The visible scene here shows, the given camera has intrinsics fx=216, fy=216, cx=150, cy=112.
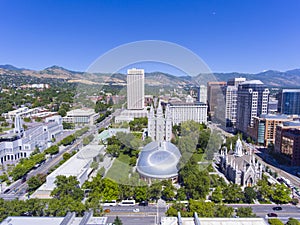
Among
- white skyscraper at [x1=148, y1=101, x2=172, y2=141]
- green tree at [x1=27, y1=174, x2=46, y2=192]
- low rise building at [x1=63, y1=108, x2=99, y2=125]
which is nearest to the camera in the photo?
green tree at [x1=27, y1=174, x2=46, y2=192]

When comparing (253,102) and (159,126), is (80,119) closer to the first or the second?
(159,126)

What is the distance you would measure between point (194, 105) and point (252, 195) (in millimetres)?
7530

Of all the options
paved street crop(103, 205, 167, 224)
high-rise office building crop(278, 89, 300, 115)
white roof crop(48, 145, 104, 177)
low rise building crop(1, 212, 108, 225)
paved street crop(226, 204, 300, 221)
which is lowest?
paved street crop(226, 204, 300, 221)

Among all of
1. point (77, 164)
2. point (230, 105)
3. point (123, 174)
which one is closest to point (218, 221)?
point (123, 174)

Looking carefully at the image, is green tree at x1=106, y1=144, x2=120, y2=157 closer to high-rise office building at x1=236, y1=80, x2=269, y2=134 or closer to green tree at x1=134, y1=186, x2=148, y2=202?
green tree at x1=134, y1=186, x2=148, y2=202

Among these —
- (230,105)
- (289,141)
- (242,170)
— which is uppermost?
(230,105)

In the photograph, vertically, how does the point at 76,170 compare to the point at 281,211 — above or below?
above

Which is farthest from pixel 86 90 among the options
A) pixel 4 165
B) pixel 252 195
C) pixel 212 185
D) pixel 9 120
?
pixel 9 120

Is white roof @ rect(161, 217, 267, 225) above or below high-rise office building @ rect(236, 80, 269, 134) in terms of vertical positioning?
below

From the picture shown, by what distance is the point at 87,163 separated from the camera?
6.07 metres

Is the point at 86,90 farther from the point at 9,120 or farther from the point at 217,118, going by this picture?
the point at 9,120

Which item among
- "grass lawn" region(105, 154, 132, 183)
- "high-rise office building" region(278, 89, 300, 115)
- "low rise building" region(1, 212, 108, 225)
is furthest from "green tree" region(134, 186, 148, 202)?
"high-rise office building" region(278, 89, 300, 115)

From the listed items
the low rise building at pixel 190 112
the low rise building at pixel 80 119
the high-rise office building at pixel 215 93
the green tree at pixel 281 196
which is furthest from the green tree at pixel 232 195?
the low rise building at pixel 80 119

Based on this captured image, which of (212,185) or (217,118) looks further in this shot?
(217,118)
